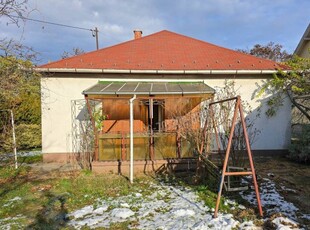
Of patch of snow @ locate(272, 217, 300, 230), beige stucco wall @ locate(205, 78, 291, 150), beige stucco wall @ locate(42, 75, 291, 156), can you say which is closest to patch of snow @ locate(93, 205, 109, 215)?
patch of snow @ locate(272, 217, 300, 230)

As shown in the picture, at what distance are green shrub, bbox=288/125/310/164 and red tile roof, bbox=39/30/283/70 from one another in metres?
3.24

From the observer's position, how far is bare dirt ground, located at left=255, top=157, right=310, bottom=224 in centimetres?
591

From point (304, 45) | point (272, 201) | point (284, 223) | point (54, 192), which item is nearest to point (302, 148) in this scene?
point (272, 201)

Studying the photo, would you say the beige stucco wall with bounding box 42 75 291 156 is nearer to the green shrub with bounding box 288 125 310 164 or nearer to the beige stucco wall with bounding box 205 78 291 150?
the beige stucco wall with bounding box 205 78 291 150

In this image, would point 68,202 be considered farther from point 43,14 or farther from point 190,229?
point 43,14

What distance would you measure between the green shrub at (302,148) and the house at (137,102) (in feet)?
2.86

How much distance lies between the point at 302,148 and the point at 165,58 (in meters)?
7.34

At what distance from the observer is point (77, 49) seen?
32.4 metres

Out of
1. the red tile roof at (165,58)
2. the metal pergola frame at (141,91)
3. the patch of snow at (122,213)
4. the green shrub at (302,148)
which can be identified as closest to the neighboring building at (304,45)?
the red tile roof at (165,58)

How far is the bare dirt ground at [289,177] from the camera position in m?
5.91

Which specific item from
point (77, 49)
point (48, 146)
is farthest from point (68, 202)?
point (77, 49)

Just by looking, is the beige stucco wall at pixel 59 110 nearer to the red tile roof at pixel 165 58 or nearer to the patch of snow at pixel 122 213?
the red tile roof at pixel 165 58

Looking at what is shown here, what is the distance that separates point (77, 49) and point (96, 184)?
28.5 metres

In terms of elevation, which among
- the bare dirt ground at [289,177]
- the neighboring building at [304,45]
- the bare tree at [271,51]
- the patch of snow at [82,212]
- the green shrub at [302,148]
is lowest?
the patch of snow at [82,212]
